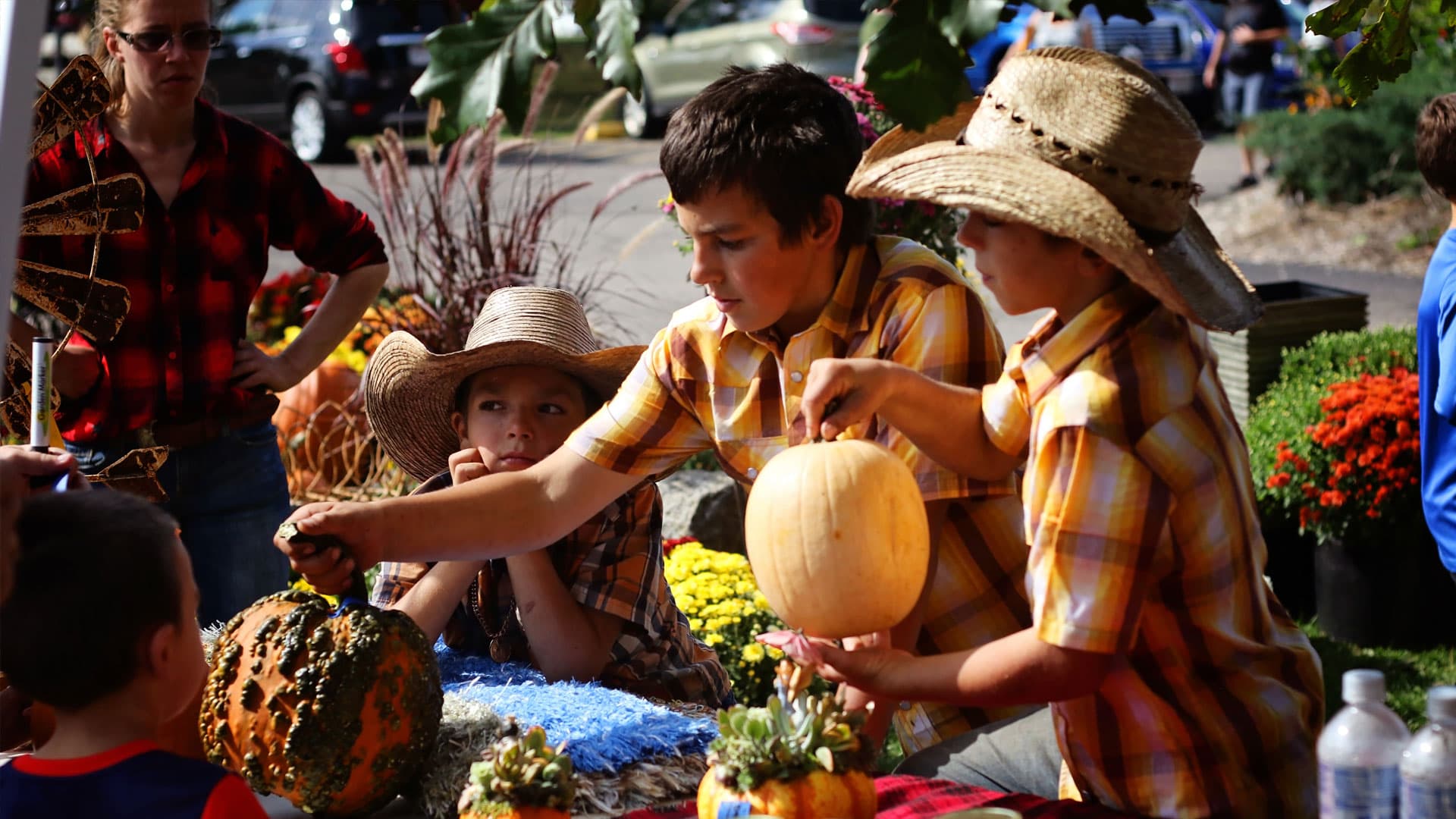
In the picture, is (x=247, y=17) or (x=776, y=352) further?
(x=247, y=17)

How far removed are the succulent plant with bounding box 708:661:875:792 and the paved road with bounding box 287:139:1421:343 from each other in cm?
457

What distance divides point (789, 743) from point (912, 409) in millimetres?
510

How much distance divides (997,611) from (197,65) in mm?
2255

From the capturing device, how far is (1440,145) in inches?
167

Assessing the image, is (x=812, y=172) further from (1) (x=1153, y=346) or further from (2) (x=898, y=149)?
(1) (x=1153, y=346)

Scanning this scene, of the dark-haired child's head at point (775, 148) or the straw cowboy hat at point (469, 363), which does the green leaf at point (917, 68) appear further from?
the straw cowboy hat at point (469, 363)

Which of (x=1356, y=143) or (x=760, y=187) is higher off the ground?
(x=1356, y=143)

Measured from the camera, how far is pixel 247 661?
2.39 metres

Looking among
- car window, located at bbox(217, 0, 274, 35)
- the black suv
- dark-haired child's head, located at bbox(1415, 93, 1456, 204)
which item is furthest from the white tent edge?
car window, located at bbox(217, 0, 274, 35)

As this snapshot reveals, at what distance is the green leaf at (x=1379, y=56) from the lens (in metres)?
2.76

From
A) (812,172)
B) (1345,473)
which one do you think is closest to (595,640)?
(812,172)

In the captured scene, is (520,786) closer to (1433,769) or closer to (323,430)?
(1433,769)

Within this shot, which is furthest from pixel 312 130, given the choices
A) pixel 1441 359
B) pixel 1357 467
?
pixel 1441 359

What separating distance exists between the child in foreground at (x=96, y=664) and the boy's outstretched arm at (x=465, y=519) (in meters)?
0.38
